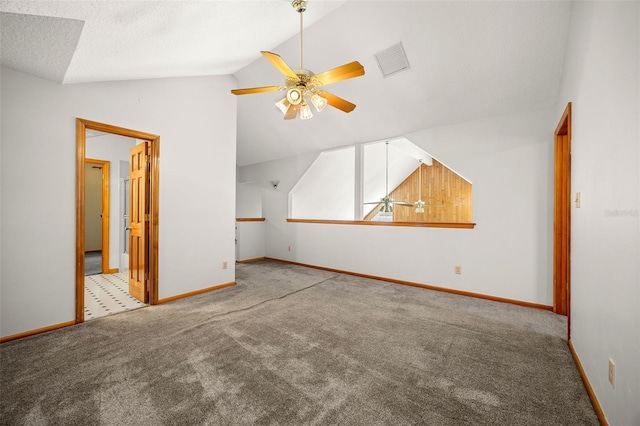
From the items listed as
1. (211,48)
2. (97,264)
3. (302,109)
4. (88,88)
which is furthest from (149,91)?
(97,264)

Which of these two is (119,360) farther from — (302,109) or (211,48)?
(211,48)

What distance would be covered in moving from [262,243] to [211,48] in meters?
4.49

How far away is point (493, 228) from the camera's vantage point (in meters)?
3.58

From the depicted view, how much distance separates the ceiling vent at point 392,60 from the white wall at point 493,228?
115 cm

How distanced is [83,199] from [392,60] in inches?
150

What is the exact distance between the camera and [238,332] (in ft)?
8.38

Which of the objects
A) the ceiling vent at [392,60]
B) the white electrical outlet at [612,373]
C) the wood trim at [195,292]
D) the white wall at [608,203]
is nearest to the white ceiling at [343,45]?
the ceiling vent at [392,60]

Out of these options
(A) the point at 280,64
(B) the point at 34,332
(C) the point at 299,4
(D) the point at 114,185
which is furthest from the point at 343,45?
(D) the point at 114,185

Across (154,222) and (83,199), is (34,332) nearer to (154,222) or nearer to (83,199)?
(83,199)

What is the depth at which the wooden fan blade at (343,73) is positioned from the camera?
79.7 inches

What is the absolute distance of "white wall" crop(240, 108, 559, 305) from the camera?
3283mm

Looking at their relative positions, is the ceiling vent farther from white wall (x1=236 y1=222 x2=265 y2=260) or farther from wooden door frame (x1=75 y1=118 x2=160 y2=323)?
white wall (x1=236 y1=222 x2=265 y2=260)

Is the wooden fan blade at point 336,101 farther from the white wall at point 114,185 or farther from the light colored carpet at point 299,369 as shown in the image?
the white wall at point 114,185

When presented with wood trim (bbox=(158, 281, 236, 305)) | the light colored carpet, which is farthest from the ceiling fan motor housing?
wood trim (bbox=(158, 281, 236, 305))
